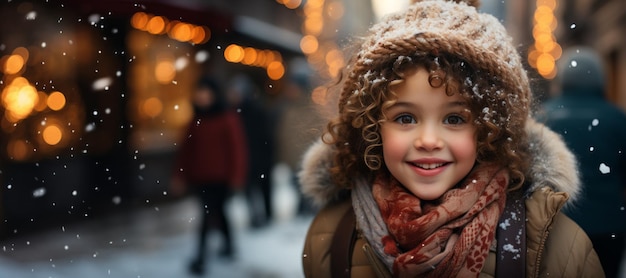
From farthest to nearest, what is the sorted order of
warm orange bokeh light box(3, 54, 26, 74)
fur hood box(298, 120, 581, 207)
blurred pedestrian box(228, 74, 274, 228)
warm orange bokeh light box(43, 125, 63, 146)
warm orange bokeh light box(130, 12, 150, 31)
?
warm orange bokeh light box(130, 12, 150, 31) < blurred pedestrian box(228, 74, 274, 228) < warm orange bokeh light box(43, 125, 63, 146) < warm orange bokeh light box(3, 54, 26, 74) < fur hood box(298, 120, 581, 207)

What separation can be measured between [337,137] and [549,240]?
71 centimetres

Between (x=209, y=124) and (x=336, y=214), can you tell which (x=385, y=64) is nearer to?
(x=336, y=214)

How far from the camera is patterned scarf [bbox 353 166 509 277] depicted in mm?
1828

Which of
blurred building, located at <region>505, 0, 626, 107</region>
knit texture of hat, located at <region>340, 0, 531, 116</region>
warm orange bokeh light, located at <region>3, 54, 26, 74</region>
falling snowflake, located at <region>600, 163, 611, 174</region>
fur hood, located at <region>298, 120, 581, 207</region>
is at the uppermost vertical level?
blurred building, located at <region>505, 0, 626, 107</region>

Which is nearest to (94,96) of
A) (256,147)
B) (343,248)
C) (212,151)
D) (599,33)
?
(256,147)

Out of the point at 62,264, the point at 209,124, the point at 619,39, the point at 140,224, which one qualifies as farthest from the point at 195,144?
the point at 619,39

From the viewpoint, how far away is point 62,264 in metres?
6.36

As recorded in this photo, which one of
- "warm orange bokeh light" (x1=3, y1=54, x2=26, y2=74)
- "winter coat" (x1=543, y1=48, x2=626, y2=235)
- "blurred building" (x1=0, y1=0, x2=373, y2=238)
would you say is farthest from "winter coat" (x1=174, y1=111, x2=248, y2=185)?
"winter coat" (x1=543, y1=48, x2=626, y2=235)

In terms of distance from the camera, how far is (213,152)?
652 cm

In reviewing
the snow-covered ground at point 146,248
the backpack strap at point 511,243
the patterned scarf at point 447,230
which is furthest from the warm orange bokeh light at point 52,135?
the backpack strap at point 511,243

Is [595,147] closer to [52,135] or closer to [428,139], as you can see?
[428,139]

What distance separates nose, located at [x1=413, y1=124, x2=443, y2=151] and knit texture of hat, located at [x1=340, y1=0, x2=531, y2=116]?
212 mm

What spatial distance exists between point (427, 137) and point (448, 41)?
27 centimetres

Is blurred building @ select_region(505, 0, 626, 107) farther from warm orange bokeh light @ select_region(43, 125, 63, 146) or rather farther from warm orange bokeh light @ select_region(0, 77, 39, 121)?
warm orange bokeh light @ select_region(0, 77, 39, 121)
